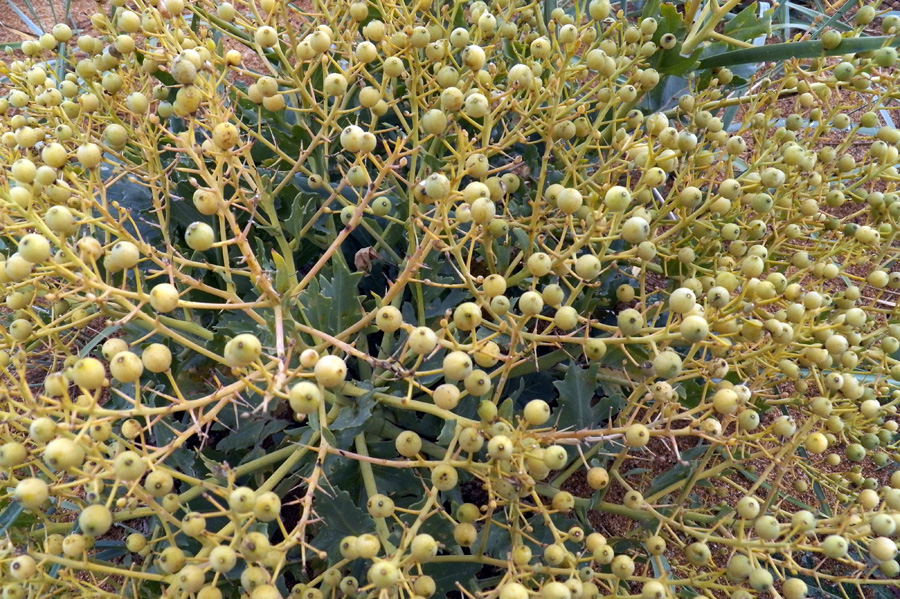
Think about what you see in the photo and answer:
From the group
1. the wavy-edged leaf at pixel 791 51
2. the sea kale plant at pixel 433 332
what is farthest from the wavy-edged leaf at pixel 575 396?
the wavy-edged leaf at pixel 791 51

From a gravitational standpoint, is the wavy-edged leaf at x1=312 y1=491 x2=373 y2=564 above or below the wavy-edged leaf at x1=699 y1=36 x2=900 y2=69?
below

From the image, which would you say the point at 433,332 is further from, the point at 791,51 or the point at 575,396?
the point at 791,51

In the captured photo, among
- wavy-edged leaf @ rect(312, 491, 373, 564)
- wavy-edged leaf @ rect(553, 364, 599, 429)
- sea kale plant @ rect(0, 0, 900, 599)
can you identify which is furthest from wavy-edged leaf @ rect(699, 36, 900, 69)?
wavy-edged leaf @ rect(312, 491, 373, 564)

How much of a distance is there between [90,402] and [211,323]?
0.69m

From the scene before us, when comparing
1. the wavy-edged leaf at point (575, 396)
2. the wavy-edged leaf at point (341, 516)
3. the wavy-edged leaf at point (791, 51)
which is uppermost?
the wavy-edged leaf at point (791, 51)

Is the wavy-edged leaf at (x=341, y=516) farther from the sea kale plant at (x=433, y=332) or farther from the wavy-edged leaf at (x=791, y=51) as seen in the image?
the wavy-edged leaf at (x=791, y=51)

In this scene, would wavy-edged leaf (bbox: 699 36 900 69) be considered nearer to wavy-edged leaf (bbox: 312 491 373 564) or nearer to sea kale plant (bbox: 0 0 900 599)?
sea kale plant (bbox: 0 0 900 599)

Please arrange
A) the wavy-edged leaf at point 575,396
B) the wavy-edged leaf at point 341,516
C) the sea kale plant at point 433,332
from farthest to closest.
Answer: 1. the wavy-edged leaf at point 575,396
2. the wavy-edged leaf at point 341,516
3. the sea kale plant at point 433,332

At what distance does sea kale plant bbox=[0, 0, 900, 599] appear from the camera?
1.02m

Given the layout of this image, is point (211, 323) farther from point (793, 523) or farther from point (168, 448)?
point (793, 523)

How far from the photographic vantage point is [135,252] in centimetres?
104

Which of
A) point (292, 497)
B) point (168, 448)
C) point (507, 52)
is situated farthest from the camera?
point (507, 52)

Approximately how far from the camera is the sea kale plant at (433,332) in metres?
1.02

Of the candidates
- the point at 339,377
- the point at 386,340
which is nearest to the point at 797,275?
the point at 386,340
